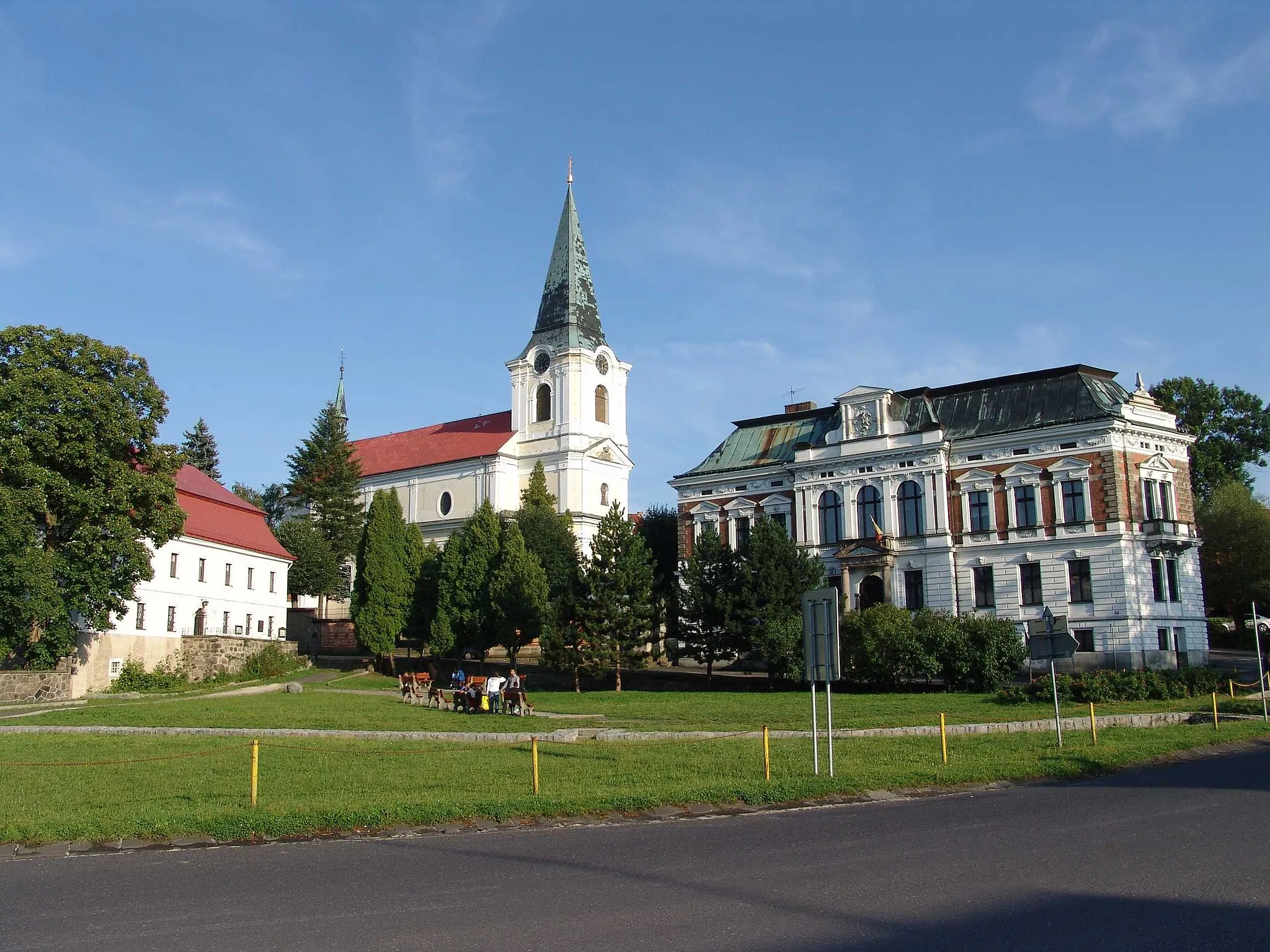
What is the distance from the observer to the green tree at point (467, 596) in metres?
56.5

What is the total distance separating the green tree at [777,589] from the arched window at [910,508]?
10391 millimetres

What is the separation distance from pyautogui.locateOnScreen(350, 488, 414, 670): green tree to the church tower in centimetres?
1870

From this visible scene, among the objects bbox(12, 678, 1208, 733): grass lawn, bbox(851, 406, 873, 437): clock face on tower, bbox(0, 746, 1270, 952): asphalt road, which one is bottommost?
bbox(0, 746, 1270, 952): asphalt road

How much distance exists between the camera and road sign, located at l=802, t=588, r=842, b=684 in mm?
18828

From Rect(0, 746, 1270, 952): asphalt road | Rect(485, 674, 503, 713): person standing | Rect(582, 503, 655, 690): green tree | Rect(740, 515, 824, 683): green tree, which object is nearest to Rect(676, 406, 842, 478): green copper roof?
Rect(740, 515, 824, 683): green tree

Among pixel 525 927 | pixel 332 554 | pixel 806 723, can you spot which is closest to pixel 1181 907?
pixel 525 927

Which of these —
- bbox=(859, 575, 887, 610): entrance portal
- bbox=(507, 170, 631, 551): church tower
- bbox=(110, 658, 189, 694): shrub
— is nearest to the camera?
bbox=(110, 658, 189, 694): shrub

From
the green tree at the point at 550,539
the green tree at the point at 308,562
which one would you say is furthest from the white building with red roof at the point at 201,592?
the green tree at the point at 550,539

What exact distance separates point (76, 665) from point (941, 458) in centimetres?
4149

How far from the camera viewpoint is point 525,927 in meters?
9.28

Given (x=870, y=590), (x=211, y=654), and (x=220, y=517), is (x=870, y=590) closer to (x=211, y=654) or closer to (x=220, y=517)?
(x=211, y=654)

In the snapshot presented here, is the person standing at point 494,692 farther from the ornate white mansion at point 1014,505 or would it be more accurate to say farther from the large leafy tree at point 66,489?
the ornate white mansion at point 1014,505

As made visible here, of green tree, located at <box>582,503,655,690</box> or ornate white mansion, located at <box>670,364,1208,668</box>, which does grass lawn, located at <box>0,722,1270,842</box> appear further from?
ornate white mansion, located at <box>670,364,1208,668</box>

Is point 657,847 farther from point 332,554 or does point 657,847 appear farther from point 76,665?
point 332,554
